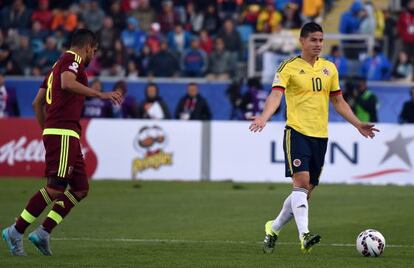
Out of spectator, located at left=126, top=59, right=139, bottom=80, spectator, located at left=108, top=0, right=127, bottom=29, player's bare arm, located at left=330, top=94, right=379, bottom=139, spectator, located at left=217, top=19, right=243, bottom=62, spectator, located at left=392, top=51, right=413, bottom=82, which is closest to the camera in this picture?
player's bare arm, located at left=330, top=94, right=379, bottom=139

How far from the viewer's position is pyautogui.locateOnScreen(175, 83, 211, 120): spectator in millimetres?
26672

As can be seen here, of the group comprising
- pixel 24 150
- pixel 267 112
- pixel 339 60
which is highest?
pixel 267 112

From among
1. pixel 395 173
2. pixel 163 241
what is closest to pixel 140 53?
pixel 395 173

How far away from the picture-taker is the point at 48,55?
31.1 m

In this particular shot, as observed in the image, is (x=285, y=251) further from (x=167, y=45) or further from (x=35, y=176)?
(x=167, y=45)

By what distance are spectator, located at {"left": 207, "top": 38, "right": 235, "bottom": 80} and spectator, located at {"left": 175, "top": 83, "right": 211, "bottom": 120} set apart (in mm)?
2756

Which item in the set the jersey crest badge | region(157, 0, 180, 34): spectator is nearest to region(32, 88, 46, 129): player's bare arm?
the jersey crest badge

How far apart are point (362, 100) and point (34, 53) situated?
10.2m

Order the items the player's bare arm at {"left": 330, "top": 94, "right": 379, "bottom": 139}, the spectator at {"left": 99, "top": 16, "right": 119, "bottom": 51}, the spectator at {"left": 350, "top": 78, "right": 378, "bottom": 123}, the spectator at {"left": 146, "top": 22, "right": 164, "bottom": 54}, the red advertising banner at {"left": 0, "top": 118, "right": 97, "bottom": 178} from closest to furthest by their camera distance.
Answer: the player's bare arm at {"left": 330, "top": 94, "right": 379, "bottom": 139} → the red advertising banner at {"left": 0, "top": 118, "right": 97, "bottom": 178} → the spectator at {"left": 350, "top": 78, "right": 378, "bottom": 123} → the spectator at {"left": 146, "top": 22, "right": 164, "bottom": 54} → the spectator at {"left": 99, "top": 16, "right": 119, "bottom": 51}

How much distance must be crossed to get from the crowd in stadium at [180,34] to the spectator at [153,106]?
2.1 inches

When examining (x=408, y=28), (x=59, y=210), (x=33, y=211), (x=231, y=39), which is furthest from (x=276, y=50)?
(x=33, y=211)

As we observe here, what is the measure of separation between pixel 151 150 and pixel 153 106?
266 centimetres

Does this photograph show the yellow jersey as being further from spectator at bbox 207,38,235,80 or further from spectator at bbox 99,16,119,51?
spectator at bbox 99,16,119,51

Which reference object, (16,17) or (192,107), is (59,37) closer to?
(16,17)
